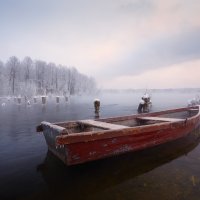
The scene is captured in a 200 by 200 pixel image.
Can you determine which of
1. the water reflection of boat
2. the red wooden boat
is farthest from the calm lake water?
the red wooden boat

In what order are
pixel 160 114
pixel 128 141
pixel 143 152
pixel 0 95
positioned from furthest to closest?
pixel 0 95
pixel 160 114
pixel 143 152
pixel 128 141

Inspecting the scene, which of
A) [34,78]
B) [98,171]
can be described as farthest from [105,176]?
[34,78]

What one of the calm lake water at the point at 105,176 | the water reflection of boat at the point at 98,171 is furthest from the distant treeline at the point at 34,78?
the water reflection of boat at the point at 98,171

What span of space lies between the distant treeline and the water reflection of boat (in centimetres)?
5319

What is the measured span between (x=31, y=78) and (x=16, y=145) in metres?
56.6

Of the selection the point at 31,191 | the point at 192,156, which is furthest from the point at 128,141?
the point at 31,191

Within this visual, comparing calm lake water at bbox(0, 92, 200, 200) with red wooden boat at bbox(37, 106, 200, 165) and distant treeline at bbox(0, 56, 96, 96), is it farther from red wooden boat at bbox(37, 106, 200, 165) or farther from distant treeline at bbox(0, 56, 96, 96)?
distant treeline at bbox(0, 56, 96, 96)

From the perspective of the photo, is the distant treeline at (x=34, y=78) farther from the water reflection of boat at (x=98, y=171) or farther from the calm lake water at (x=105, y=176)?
the water reflection of boat at (x=98, y=171)

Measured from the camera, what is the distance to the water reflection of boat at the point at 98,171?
4453 mm

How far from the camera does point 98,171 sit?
5.38 meters

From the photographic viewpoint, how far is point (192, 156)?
6660mm

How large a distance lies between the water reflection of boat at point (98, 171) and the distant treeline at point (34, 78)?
174 ft

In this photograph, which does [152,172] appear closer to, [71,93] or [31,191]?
[31,191]

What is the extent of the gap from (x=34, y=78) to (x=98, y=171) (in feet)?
198
